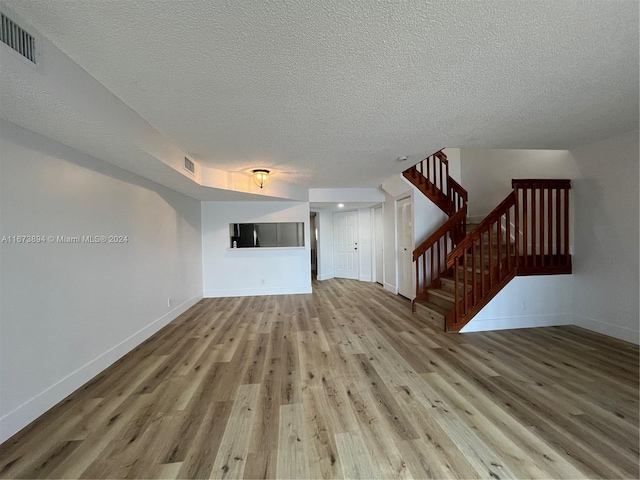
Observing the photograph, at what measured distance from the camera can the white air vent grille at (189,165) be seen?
3.10 metres

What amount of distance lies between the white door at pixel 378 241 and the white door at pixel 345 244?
692 mm

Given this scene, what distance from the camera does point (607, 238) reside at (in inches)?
121

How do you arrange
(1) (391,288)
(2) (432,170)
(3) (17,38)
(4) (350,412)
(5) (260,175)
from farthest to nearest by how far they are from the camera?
(1) (391,288) → (2) (432,170) → (5) (260,175) → (4) (350,412) → (3) (17,38)

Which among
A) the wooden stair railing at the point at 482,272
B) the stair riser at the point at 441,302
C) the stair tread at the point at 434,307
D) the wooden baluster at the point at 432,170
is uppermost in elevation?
the wooden baluster at the point at 432,170

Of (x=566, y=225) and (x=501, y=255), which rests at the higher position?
(x=566, y=225)

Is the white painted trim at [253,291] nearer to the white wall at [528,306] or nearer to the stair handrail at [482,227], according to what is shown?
the stair handrail at [482,227]

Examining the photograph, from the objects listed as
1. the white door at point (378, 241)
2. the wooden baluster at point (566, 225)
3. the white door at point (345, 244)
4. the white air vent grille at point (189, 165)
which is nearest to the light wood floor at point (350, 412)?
the wooden baluster at point (566, 225)

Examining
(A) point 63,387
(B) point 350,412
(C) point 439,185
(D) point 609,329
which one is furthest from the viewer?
(C) point 439,185

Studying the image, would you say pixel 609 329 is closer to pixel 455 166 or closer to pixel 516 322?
pixel 516 322

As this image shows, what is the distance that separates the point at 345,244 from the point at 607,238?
5.15 metres

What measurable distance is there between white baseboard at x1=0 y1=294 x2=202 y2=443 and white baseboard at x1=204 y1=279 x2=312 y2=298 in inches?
84.3

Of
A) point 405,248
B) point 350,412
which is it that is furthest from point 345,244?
point 350,412

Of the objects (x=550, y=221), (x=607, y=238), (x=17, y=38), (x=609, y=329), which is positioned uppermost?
(x=17, y=38)

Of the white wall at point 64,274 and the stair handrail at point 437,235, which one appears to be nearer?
the white wall at point 64,274
